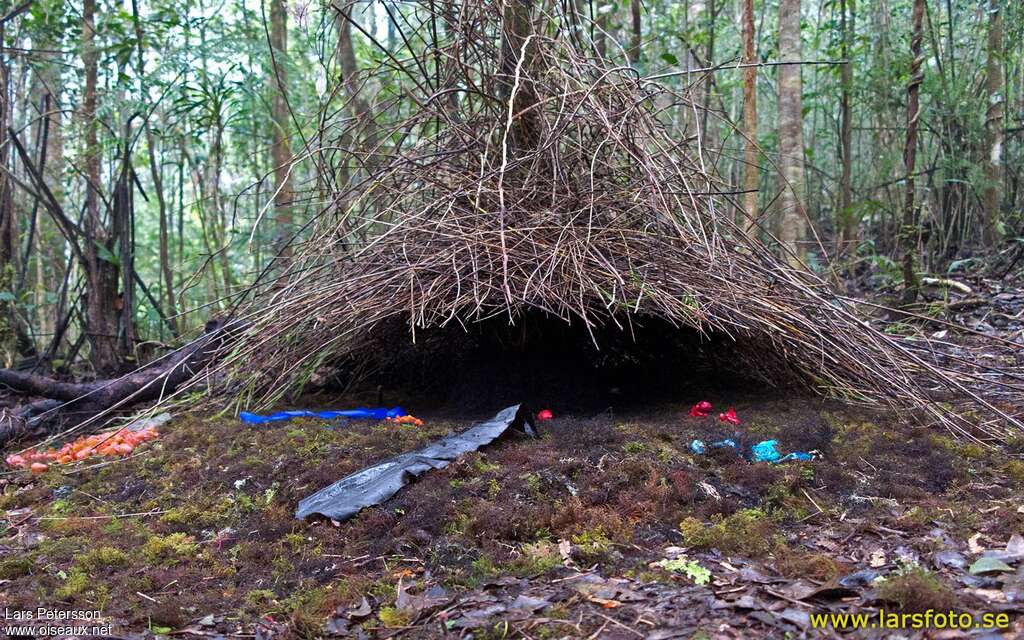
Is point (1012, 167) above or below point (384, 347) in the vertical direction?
above

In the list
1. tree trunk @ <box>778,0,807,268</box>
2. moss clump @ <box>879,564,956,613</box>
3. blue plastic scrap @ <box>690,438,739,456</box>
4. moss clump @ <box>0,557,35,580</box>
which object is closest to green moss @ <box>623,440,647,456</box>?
blue plastic scrap @ <box>690,438,739,456</box>

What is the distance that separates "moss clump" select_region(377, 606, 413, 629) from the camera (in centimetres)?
189

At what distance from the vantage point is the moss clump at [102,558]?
2.33 m

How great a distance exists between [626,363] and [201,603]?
8.46 ft

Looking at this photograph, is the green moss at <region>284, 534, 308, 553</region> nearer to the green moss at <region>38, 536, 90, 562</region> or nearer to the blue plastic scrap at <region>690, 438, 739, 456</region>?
the green moss at <region>38, 536, 90, 562</region>

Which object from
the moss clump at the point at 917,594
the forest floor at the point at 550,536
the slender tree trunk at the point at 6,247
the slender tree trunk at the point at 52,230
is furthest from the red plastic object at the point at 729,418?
the slender tree trunk at the point at 52,230

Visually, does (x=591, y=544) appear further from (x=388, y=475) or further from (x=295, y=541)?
(x=295, y=541)

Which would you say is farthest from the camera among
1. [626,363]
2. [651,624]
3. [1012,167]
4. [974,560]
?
[1012,167]

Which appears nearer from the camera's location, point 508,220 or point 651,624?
point 651,624

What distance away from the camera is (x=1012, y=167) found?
25.1 feet

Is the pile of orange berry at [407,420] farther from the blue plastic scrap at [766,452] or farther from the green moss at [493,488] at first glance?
the blue plastic scrap at [766,452]

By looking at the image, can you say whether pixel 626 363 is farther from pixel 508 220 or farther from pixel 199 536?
pixel 199 536

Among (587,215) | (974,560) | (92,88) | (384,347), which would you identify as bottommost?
(974,560)

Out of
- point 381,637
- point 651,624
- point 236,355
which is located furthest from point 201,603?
point 236,355
